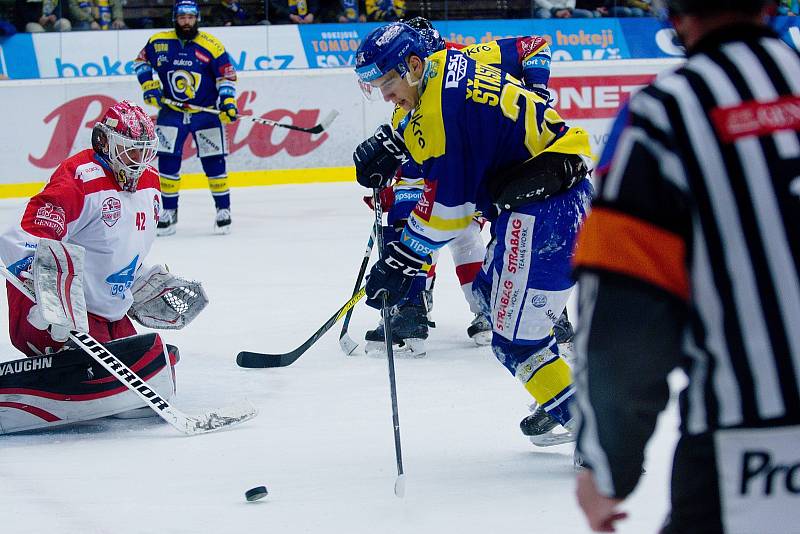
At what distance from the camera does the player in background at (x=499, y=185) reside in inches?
102

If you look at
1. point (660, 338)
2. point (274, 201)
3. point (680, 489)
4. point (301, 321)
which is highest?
point (660, 338)

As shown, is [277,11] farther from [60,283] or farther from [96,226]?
Result: [60,283]

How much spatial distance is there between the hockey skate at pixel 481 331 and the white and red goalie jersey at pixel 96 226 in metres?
1.39

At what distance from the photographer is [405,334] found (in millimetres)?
4168

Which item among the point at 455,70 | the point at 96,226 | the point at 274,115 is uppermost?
the point at 455,70

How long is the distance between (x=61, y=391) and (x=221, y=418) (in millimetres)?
475

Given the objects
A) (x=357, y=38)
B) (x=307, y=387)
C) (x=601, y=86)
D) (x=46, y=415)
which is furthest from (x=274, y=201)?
(x=46, y=415)

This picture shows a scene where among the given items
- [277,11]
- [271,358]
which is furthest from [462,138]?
[277,11]

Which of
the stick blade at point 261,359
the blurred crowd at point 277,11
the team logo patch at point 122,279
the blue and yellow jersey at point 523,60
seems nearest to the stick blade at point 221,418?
the stick blade at point 261,359

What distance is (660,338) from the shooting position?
1008 millimetres

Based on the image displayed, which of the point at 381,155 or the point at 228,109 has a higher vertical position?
the point at 381,155

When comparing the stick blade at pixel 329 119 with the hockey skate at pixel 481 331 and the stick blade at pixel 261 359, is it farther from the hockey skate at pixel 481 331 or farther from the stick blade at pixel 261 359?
the stick blade at pixel 261 359

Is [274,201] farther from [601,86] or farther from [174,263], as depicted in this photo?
[601,86]

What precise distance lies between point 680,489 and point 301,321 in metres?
3.73
